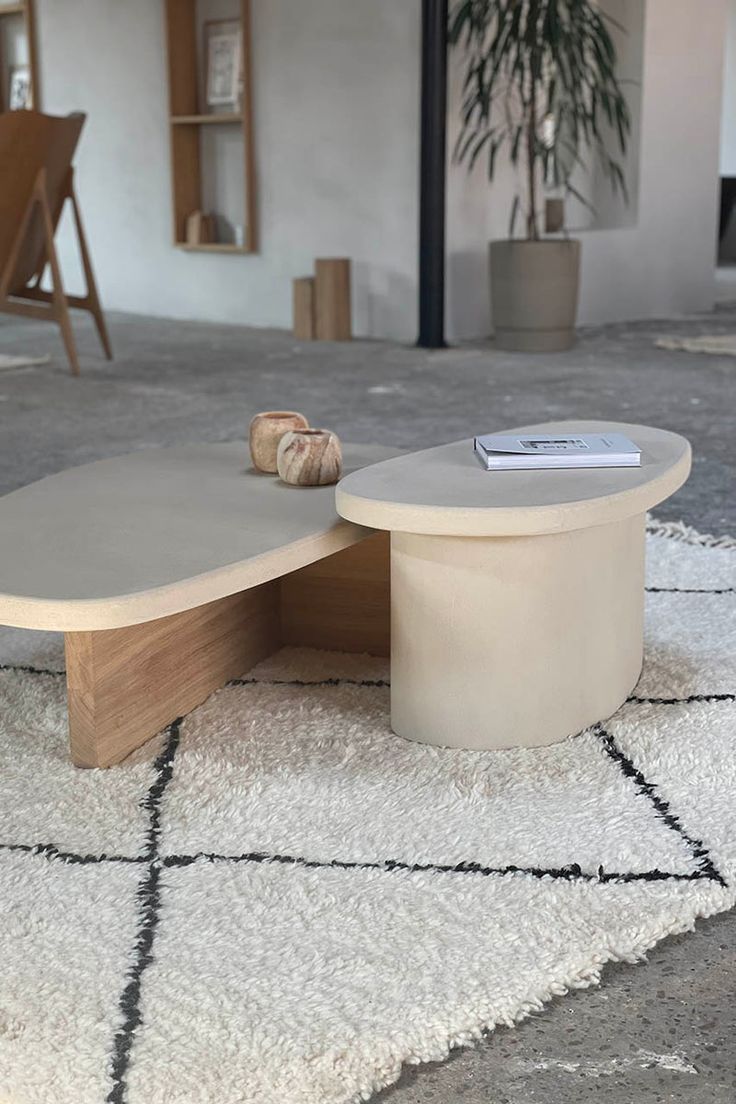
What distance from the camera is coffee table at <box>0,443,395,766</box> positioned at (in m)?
1.44

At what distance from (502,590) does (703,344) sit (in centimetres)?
423

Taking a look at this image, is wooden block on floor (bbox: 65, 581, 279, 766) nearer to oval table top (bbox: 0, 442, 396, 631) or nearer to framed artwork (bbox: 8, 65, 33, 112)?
oval table top (bbox: 0, 442, 396, 631)

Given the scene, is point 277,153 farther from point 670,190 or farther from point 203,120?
point 670,190

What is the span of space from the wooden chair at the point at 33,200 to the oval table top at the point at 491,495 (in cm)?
324

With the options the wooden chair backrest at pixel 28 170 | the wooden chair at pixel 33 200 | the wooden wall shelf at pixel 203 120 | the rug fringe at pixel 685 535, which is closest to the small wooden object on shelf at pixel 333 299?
the wooden wall shelf at pixel 203 120

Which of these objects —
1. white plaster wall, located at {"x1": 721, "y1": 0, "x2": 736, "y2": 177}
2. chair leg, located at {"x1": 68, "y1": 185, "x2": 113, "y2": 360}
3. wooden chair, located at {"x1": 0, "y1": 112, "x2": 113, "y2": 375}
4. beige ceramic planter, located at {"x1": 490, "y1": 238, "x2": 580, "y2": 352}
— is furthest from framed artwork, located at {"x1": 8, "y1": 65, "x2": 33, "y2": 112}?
white plaster wall, located at {"x1": 721, "y1": 0, "x2": 736, "y2": 177}

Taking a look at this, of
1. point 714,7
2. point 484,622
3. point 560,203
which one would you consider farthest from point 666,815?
point 714,7

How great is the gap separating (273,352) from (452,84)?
52.3 inches

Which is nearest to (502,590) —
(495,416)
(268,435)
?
(268,435)

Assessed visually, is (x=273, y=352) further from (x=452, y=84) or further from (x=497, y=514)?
(x=497, y=514)

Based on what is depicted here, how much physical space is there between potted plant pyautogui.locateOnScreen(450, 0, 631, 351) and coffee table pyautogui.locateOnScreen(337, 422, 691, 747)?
3.86 metres

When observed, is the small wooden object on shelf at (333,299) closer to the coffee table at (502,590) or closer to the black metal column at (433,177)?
the black metal column at (433,177)

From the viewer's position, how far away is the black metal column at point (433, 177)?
520cm

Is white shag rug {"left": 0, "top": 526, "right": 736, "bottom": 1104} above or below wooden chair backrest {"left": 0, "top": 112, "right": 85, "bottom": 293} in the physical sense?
below
